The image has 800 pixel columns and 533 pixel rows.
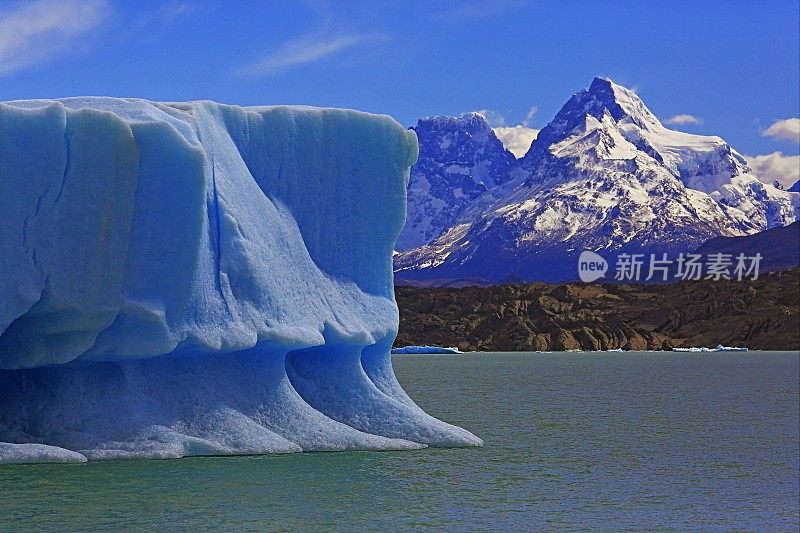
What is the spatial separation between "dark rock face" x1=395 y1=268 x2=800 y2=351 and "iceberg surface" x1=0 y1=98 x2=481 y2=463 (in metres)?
93.6

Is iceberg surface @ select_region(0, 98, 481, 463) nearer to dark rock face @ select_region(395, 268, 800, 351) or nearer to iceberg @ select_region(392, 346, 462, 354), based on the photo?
iceberg @ select_region(392, 346, 462, 354)

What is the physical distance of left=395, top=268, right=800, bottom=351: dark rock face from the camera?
114 metres

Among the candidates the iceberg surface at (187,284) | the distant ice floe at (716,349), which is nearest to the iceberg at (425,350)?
the distant ice floe at (716,349)

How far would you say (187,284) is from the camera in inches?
660

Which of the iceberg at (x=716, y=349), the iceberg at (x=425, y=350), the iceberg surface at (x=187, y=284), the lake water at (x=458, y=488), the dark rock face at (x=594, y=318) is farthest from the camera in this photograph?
the dark rock face at (x=594, y=318)

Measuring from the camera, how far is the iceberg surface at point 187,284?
1634 centimetres

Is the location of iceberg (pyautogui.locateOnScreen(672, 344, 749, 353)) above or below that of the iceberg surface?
above

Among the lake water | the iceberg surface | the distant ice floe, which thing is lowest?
the lake water

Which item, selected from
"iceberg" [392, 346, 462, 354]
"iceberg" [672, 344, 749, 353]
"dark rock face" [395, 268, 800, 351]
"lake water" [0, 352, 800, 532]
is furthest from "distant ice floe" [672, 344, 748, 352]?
"lake water" [0, 352, 800, 532]

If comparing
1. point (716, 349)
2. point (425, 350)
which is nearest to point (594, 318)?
point (716, 349)

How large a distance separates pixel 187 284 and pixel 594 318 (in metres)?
103

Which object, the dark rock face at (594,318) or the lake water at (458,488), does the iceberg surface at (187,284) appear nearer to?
the lake water at (458,488)

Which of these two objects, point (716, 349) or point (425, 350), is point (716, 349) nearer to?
point (716, 349)

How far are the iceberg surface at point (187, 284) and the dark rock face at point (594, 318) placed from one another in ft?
307
